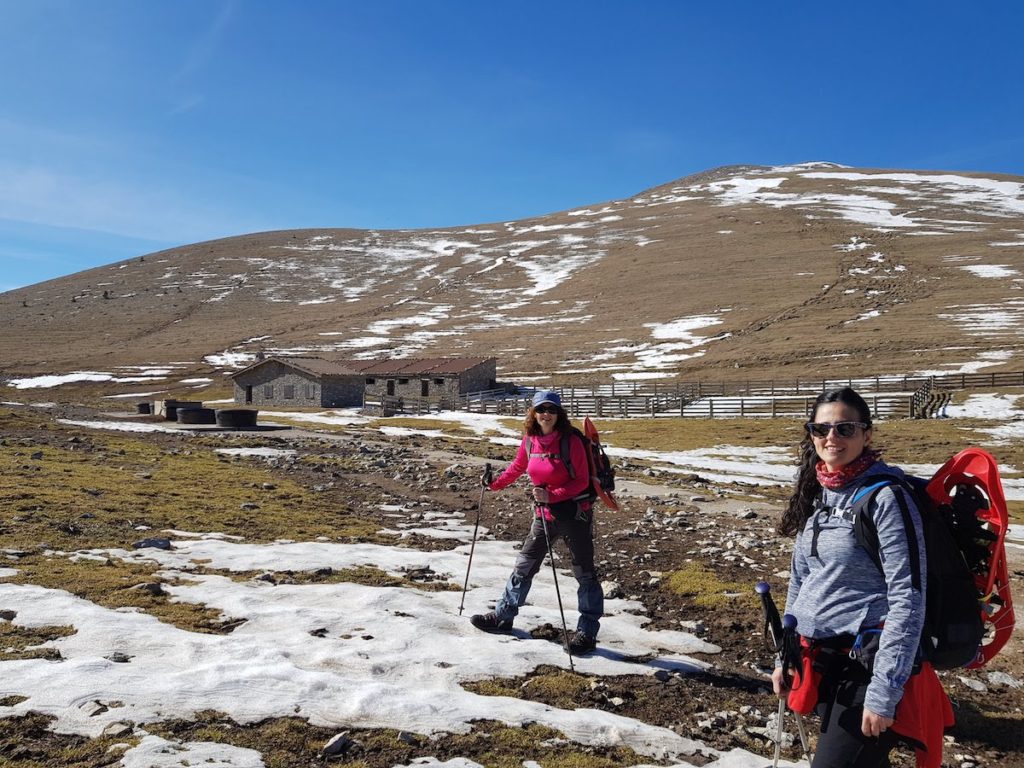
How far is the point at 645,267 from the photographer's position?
499ft

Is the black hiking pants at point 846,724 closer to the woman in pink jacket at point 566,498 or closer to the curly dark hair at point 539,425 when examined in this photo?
the woman in pink jacket at point 566,498

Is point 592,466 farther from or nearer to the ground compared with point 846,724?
farther from the ground

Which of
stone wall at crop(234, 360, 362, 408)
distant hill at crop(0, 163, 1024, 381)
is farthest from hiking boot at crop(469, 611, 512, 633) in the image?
distant hill at crop(0, 163, 1024, 381)

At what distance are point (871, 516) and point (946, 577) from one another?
1.43 ft

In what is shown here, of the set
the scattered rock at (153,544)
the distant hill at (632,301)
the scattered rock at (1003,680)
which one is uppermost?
the distant hill at (632,301)

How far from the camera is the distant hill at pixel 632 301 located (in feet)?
290

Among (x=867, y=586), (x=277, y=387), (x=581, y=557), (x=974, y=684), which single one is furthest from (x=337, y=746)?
(x=277, y=387)

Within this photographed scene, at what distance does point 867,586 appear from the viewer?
3535 millimetres

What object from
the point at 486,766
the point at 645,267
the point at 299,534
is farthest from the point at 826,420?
the point at 645,267

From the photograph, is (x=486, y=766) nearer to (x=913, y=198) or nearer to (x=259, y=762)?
(x=259, y=762)

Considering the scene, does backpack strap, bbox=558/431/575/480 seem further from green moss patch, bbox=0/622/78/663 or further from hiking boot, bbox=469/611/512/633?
green moss patch, bbox=0/622/78/663

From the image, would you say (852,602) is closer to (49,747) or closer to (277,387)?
(49,747)

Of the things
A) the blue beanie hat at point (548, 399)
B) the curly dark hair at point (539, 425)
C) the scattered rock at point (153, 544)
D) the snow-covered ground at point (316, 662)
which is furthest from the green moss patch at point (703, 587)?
the scattered rock at point (153, 544)

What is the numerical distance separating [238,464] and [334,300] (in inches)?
5551
